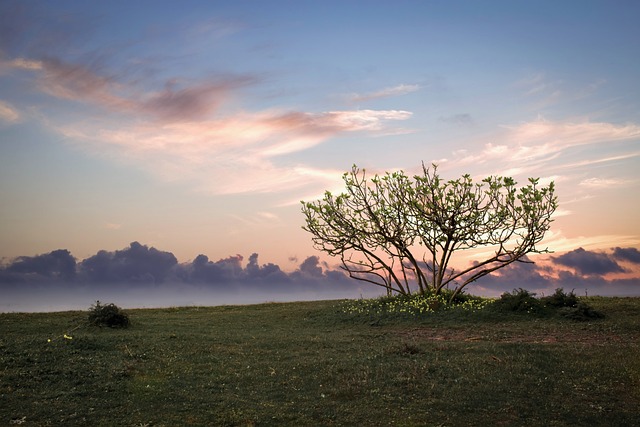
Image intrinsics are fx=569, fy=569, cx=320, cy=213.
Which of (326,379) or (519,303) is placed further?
(519,303)

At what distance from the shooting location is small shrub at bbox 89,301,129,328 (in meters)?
24.7

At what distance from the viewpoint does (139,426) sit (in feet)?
38.1

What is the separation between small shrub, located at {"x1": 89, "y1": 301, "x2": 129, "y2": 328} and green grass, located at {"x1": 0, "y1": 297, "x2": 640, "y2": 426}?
4.48 metres

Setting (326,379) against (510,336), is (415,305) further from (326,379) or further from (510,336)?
(326,379)

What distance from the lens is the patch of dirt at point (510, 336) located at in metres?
19.9

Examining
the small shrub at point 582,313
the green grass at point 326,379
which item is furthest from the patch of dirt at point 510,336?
the small shrub at point 582,313

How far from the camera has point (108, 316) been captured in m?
24.8

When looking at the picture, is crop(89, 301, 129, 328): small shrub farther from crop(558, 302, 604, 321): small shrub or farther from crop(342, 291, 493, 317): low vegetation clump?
crop(558, 302, 604, 321): small shrub

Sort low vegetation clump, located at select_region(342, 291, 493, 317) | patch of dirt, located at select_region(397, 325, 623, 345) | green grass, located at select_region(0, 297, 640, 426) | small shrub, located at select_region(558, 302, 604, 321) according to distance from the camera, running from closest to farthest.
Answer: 1. green grass, located at select_region(0, 297, 640, 426)
2. patch of dirt, located at select_region(397, 325, 623, 345)
3. small shrub, located at select_region(558, 302, 604, 321)
4. low vegetation clump, located at select_region(342, 291, 493, 317)

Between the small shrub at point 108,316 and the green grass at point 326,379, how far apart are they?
448 cm

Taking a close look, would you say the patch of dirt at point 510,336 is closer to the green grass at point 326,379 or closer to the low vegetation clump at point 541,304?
the green grass at point 326,379

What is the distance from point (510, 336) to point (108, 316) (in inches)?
656

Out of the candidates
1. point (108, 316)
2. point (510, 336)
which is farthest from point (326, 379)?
point (108, 316)

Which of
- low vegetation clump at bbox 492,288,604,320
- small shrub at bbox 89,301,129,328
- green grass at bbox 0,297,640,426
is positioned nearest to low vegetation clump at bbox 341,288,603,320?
low vegetation clump at bbox 492,288,604,320
